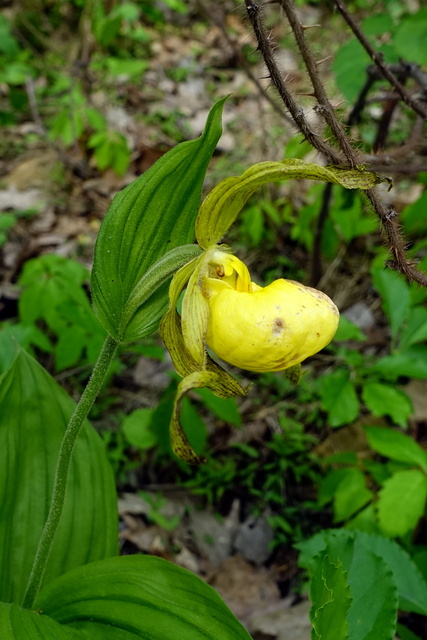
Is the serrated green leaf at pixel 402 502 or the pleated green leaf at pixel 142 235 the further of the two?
the serrated green leaf at pixel 402 502

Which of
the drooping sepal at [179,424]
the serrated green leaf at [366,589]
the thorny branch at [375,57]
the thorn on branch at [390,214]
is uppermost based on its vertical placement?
the thorny branch at [375,57]

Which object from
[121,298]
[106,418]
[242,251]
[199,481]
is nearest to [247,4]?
[121,298]

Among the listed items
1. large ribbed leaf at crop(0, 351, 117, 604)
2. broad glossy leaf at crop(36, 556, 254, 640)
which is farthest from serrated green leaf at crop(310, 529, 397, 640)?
large ribbed leaf at crop(0, 351, 117, 604)

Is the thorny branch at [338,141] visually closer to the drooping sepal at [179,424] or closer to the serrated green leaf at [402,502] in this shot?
the drooping sepal at [179,424]

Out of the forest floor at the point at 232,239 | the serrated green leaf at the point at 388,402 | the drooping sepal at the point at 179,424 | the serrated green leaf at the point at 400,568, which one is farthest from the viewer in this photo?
the forest floor at the point at 232,239

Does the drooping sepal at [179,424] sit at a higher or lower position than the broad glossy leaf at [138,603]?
higher

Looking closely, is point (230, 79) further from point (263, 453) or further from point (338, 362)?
point (263, 453)

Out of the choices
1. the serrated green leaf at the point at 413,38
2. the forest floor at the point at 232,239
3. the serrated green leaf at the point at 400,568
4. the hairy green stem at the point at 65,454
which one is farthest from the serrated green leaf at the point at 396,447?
the serrated green leaf at the point at 413,38
